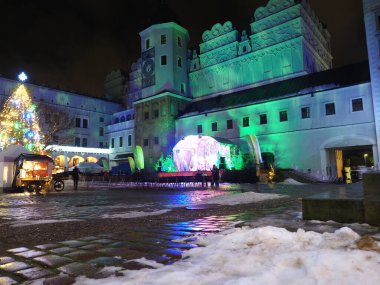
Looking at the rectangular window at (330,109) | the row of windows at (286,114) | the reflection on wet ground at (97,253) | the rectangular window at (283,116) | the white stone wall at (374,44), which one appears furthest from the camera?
the rectangular window at (283,116)

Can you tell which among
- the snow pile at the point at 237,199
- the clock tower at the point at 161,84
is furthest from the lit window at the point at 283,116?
the snow pile at the point at 237,199

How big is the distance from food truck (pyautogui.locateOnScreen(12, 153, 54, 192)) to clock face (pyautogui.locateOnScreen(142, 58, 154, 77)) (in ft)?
99.0

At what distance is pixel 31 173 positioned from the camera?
22219 millimetres

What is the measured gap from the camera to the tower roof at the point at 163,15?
49.4 metres

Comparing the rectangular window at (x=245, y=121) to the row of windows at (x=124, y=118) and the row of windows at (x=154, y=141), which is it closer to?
the row of windows at (x=154, y=141)

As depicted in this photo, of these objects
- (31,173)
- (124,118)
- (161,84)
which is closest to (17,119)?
(31,173)

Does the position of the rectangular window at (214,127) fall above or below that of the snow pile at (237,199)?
above

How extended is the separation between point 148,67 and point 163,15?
8706 millimetres

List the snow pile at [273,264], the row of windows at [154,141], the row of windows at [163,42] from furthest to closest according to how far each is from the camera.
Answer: the row of windows at [163,42]
the row of windows at [154,141]
the snow pile at [273,264]

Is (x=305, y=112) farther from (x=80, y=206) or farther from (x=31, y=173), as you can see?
(x=80, y=206)

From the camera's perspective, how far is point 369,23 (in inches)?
1179

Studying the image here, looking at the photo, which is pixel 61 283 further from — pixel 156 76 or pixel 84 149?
pixel 84 149

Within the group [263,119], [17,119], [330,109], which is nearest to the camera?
[17,119]

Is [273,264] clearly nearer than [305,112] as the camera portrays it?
Yes
